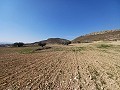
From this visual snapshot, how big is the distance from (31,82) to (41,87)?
1289 millimetres

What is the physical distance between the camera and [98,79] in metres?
10.8

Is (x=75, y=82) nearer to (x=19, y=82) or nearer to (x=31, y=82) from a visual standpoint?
(x=31, y=82)

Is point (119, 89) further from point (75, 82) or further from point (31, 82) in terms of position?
point (31, 82)

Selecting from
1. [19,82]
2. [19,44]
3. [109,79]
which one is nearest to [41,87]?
[19,82]

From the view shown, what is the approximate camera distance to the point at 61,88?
9062 millimetres

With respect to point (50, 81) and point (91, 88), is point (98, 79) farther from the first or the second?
point (50, 81)

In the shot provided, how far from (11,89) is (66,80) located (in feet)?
13.4

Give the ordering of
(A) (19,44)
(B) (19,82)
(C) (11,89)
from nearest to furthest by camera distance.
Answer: (C) (11,89)
(B) (19,82)
(A) (19,44)

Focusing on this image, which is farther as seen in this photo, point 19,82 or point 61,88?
point 19,82

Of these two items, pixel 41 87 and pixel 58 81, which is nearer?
pixel 41 87

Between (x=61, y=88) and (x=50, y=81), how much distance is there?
1594 mm

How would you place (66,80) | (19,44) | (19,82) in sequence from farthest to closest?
(19,44)
(66,80)
(19,82)

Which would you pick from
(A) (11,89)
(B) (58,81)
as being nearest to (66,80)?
(B) (58,81)

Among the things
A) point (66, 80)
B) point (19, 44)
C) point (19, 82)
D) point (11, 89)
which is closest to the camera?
point (11, 89)
